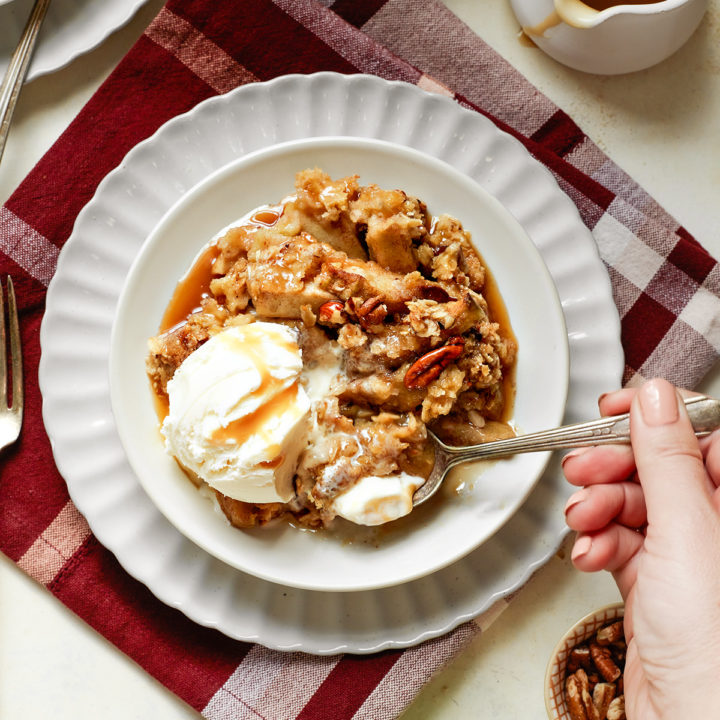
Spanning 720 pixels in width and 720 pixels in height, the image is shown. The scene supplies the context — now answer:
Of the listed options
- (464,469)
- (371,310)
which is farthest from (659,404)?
(371,310)

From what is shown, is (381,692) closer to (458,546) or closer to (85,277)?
(458,546)

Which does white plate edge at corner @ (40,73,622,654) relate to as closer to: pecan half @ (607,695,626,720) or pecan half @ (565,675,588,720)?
pecan half @ (565,675,588,720)

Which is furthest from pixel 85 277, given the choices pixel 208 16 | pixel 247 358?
pixel 208 16

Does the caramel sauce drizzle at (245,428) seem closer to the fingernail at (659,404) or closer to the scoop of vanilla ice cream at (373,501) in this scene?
the scoop of vanilla ice cream at (373,501)

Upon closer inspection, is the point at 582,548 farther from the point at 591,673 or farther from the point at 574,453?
the point at 591,673

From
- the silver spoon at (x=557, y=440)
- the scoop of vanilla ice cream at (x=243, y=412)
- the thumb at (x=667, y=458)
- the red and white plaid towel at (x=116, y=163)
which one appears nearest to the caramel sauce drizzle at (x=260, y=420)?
the scoop of vanilla ice cream at (x=243, y=412)

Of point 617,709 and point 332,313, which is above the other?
point 332,313

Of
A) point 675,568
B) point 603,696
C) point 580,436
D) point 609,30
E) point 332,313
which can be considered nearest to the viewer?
point 675,568
